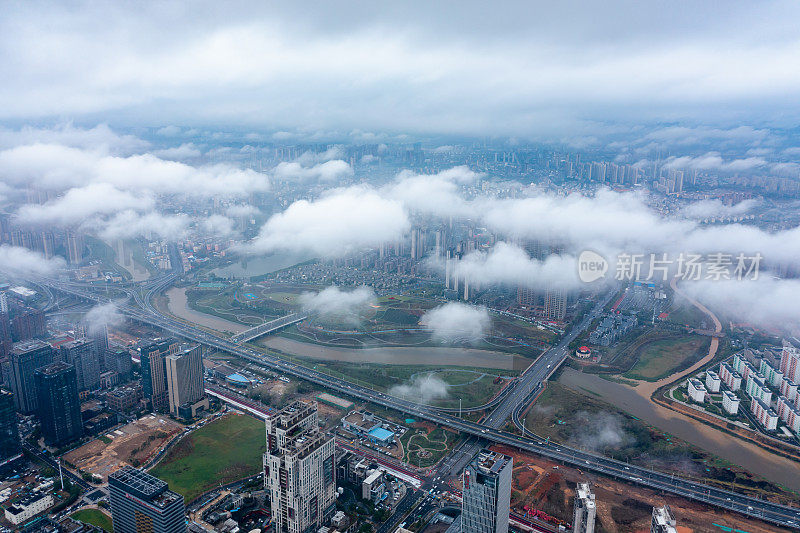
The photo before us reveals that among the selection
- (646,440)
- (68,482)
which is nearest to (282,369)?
(68,482)

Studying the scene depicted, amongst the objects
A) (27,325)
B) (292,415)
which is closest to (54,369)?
(27,325)

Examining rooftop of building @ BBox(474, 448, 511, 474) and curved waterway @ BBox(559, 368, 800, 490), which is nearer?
rooftop of building @ BBox(474, 448, 511, 474)

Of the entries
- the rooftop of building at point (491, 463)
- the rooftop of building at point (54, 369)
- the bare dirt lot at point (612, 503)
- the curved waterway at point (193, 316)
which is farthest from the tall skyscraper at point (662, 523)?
the curved waterway at point (193, 316)

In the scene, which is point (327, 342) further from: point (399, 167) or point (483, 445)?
point (399, 167)

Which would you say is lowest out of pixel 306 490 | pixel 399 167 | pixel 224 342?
pixel 224 342

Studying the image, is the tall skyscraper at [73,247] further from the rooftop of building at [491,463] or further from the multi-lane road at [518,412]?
the rooftop of building at [491,463]

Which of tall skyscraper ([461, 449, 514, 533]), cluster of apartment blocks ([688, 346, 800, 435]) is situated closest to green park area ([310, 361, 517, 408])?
cluster of apartment blocks ([688, 346, 800, 435])

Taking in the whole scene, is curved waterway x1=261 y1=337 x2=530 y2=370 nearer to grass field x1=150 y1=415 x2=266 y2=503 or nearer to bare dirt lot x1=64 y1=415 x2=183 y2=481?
grass field x1=150 y1=415 x2=266 y2=503
